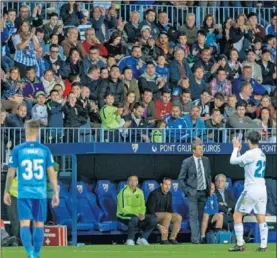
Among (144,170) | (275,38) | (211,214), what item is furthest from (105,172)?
(275,38)

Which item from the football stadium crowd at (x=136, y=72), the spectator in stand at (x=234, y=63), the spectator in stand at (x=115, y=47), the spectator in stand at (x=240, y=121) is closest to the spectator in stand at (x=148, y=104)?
the football stadium crowd at (x=136, y=72)

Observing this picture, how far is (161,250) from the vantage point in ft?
66.8

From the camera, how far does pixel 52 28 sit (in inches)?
1053

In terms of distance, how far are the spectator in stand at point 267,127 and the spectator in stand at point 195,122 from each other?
1210mm

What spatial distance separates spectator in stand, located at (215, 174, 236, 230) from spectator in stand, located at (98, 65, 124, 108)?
251 cm

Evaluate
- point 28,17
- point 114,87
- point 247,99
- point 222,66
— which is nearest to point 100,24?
point 28,17

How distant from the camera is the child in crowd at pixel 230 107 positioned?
25.9 m

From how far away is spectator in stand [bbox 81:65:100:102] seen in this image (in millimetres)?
25484

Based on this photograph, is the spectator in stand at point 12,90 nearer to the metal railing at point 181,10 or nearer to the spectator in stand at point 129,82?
the spectator in stand at point 129,82

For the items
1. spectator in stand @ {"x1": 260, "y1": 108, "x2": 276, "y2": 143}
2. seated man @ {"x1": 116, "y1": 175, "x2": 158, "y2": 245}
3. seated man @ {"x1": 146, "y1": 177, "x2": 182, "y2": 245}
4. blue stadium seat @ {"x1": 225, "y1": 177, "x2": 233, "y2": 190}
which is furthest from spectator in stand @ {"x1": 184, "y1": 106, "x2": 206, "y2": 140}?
seated man @ {"x1": 116, "y1": 175, "x2": 158, "y2": 245}

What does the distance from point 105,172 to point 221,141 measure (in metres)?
Result: 2.26

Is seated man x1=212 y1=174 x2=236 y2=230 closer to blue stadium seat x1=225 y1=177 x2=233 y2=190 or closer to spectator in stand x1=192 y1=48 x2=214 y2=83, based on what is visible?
blue stadium seat x1=225 y1=177 x2=233 y2=190

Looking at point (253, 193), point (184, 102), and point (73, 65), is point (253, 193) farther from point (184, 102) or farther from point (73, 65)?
point (73, 65)

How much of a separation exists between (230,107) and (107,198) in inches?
134
